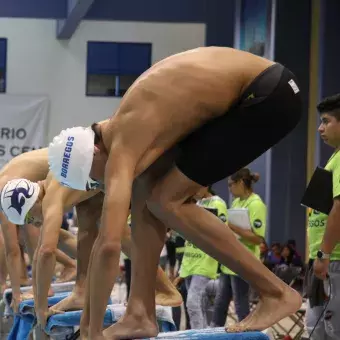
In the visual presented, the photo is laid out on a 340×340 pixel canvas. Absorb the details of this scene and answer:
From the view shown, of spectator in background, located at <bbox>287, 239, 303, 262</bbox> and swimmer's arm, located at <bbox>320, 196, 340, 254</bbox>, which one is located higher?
swimmer's arm, located at <bbox>320, 196, 340, 254</bbox>

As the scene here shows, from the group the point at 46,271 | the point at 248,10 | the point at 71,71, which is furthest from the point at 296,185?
the point at 46,271

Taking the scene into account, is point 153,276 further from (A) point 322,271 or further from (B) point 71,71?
(B) point 71,71

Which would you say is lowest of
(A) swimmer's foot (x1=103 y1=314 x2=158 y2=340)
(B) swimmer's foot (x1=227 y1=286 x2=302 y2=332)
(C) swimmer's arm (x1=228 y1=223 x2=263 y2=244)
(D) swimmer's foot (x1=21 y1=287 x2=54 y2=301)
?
(D) swimmer's foot (x1=21 y1=287 x2=54 y2=301)

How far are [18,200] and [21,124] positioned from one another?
10.1 metres

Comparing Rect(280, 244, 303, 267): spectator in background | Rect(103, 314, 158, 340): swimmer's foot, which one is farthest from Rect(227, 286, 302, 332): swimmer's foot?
Rect(280, 244, 303, 267): spectator in background

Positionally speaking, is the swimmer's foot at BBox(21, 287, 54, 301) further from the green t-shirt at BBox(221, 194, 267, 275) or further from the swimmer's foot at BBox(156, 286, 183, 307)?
the green t-shirt at BBox(221, 194, 267, 275)

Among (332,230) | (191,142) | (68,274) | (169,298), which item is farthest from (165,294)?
(68,274)

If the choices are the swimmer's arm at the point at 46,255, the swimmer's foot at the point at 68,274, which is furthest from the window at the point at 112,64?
the swimmer's arm at the point at 46,255

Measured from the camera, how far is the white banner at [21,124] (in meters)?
14.0

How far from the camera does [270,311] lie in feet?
9.30

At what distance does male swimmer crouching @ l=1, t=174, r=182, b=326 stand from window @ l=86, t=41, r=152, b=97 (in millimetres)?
9932

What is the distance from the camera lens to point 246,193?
19.3 ft

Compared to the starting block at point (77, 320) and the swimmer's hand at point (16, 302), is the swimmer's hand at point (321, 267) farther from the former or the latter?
the swimmer's hand at point (16, 302)

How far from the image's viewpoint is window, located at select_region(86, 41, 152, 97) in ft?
46.5
